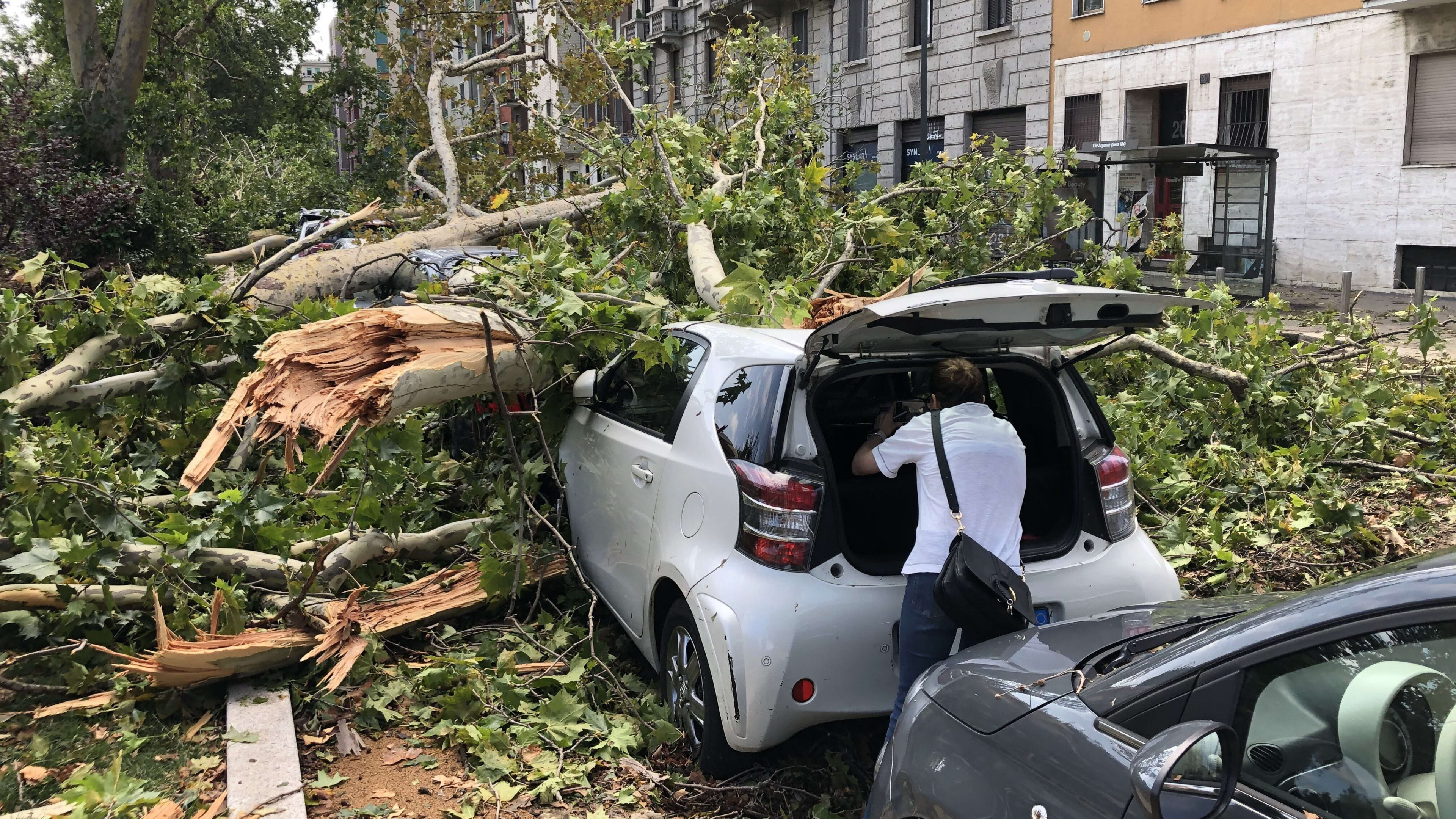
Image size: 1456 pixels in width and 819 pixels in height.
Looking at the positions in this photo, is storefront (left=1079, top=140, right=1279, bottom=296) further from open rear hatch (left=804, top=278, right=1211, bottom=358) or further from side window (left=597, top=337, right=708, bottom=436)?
open rear hatch (left=804, top=278, right=1211, bottom=358)

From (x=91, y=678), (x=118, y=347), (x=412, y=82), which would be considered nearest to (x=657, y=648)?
(x=91, y=678)

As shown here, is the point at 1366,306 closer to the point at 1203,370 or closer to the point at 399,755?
the point at 1203,370

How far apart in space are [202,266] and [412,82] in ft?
13.0

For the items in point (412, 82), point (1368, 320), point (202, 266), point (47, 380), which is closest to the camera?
point (47, 380)

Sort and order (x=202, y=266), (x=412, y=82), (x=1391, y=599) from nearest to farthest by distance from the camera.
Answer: (x=1391, y=599) → (x=202, y=266) → (x=412, y=82)

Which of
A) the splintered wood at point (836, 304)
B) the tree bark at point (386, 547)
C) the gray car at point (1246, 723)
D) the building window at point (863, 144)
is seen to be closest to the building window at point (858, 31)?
the building window at point (863, 144)

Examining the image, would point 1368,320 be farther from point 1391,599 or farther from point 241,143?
point 241,143

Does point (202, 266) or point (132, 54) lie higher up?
point (132, 54)

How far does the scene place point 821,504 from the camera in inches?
140

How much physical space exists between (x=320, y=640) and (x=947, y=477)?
8.63 ft

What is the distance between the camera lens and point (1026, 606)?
3.43 metres

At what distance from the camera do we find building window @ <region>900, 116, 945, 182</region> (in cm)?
2989

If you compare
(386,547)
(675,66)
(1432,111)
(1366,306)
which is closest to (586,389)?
(386,547)

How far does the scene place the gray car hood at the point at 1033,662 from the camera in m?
2.47
